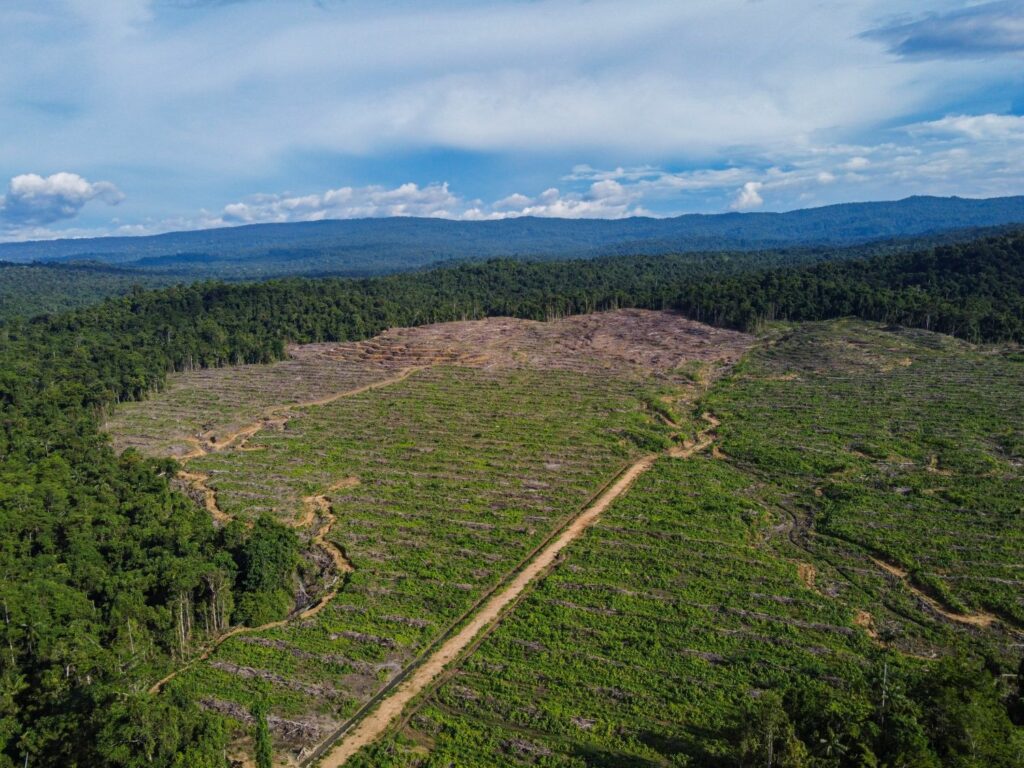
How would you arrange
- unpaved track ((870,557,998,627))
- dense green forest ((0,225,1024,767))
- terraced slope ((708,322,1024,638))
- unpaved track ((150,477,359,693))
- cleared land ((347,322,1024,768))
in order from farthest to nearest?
1. terraced slope ((708,322,1024,638))
2. unpaved track ((870,557,998,627))
3. unpaved track ((150,477,359,693))
4. cleared land ((347,322,1024,768))
5. dense green forest ((0,225,1024,767))

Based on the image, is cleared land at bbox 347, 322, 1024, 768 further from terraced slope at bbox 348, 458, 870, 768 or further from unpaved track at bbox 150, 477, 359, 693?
unpaved track at bbox 150, 477, 359, 693

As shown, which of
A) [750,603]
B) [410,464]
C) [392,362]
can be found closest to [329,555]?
[410,464]

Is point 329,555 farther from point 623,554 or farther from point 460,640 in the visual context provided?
point 623,554

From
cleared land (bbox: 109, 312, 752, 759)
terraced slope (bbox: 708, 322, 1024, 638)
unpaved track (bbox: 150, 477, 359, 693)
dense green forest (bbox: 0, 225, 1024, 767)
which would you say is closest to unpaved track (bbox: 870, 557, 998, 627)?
terraced slope (bbox: 708, 322, 1024, 638)

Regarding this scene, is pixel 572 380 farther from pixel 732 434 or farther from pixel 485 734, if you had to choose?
pixel 485 734

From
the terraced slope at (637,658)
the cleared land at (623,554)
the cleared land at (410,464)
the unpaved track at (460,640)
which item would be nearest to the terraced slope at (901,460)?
the cleared land at (623,554)

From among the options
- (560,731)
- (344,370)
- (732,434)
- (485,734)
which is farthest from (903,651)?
(344,370)
